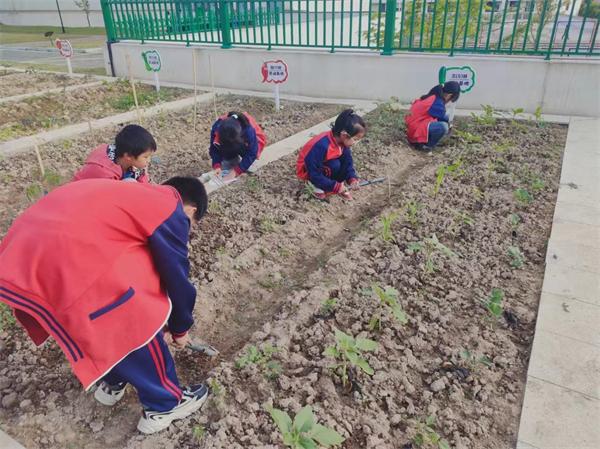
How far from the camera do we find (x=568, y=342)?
235 cm

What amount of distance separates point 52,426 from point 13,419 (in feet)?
0.68

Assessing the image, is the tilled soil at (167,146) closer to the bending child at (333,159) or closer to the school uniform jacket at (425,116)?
the bending child at (333,159)

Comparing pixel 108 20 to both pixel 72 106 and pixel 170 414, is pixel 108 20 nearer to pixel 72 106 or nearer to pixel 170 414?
pixel 72 106

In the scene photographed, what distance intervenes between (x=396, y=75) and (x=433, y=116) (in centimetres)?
220

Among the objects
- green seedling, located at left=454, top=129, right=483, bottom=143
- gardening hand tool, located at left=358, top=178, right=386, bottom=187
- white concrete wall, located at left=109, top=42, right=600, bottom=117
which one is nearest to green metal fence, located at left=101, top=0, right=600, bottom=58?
white concrete wall, located at left=109, top=42, right=600, bottom=117

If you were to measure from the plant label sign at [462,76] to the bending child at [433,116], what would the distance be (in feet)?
2.40

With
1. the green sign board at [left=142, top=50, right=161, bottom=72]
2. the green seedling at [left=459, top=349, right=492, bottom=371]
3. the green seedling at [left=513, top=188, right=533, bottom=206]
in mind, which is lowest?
the green seedling at [left=459, top=349, right=492, bottom=371]

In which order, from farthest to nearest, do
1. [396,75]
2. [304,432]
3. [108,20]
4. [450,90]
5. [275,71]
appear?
1. [108,20]
2. [396,75]
3. [275,71]
4. [450,90]
5. [304,432]

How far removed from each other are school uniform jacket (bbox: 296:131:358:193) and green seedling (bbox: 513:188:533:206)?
1477 mm

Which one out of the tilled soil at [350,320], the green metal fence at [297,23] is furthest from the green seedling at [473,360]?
the green metal fence at [297,23]

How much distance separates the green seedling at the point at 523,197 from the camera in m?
3.76

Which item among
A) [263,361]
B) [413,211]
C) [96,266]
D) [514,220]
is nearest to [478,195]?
[514,220]

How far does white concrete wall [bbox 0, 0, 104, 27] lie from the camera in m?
29.5

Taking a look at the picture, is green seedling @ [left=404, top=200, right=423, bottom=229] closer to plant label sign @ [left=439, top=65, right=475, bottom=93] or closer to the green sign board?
plant label sign @ [left=439, top=65, right=475, bottom=93]
